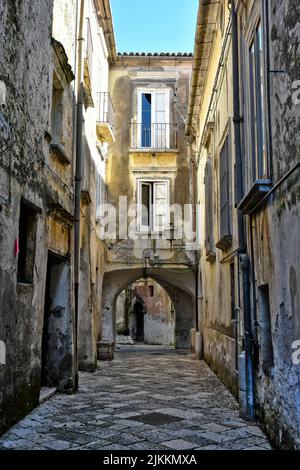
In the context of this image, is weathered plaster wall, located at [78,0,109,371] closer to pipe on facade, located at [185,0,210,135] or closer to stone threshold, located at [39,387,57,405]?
pipe on facade, located at [185,0,210,135]

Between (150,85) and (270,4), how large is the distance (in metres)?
13.1

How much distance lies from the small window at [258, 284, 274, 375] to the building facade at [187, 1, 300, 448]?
0.04ft

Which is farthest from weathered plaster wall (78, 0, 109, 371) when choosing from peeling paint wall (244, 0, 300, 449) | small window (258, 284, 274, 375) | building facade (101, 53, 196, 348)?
peeling paint wall (244, 0, 300, 449)

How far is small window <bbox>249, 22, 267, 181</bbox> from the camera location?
640cm

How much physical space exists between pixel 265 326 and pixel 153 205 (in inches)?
443

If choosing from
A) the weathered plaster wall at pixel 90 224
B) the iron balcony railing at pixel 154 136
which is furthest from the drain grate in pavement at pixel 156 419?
the iron balcony railing at pixel 154 136

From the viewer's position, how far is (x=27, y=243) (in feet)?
24.4

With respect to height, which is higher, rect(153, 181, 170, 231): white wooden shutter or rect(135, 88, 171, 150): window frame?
rect(135, 88, 171, 150): window frame

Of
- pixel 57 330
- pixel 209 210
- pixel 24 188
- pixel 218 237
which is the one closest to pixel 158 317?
pixel 209 210

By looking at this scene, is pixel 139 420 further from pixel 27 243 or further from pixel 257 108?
pixel 257 108

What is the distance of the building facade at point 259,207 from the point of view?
16.0 feet

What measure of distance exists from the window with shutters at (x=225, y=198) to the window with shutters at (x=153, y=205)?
262 inches

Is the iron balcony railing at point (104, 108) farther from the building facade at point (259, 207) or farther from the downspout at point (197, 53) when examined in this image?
the building facade at point (259, 207)
